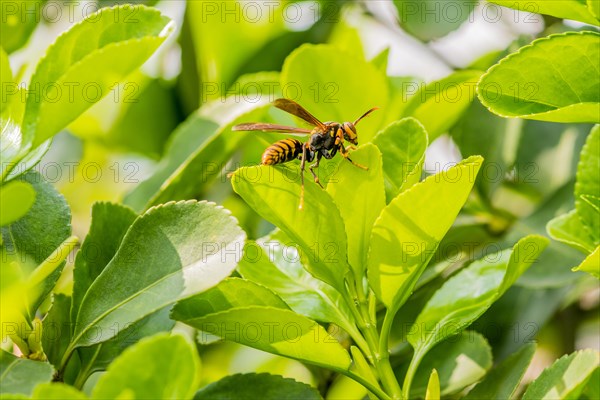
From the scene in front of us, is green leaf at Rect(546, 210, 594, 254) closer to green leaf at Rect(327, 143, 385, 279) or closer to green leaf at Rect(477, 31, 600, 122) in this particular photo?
green leaf at Rect(477, 31, 600, 122)

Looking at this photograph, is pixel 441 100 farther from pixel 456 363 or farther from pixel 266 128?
pixel 456 363

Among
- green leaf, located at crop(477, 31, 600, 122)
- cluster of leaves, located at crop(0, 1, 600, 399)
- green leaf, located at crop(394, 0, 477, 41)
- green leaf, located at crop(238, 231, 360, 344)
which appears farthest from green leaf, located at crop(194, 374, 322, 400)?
green leaf, located at crop(394, 0, 477, 41)

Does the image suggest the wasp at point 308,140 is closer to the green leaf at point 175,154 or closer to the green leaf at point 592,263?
the green leaf at point 175,154

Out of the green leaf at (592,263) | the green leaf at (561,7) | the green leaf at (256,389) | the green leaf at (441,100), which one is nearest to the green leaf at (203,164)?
the green leaf at (441,100)

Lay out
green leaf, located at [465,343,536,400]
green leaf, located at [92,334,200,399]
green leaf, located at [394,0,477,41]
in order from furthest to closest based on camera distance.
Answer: green leaf, located at [394,0,477,41]
green leaf, located at [465,343,536,400]
green leaf, located at [92,334,200,399]

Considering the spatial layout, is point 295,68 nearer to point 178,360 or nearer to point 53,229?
point 53,229

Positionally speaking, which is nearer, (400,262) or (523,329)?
(400,262)

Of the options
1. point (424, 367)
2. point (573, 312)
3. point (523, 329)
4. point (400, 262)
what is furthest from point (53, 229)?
point (573, 312)
